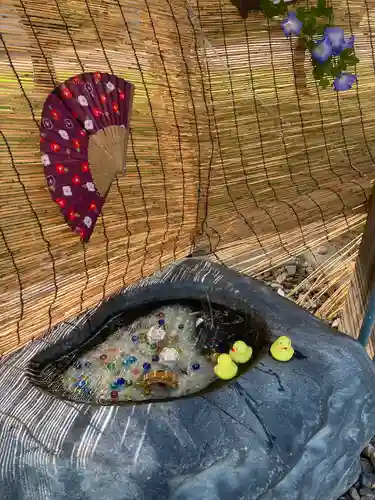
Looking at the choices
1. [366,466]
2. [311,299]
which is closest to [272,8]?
[311,299]

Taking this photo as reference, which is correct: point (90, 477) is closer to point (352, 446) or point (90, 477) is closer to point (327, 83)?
point (352, 446)

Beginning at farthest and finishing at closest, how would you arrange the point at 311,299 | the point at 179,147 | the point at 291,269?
the point at 291,269
the point at 311,299
the point at 179,147

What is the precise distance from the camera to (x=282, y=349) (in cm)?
157

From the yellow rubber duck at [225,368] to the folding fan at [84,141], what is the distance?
53cm

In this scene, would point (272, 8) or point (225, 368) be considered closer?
point (225, 368)

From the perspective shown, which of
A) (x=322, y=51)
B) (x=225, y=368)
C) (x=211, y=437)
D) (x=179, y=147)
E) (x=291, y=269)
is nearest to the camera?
(x=211, y=437)

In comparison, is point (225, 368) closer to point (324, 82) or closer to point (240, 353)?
point (240, 353)

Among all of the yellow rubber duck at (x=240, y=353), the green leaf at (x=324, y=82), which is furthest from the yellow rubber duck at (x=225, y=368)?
the green leaf at (x=324, y=82)

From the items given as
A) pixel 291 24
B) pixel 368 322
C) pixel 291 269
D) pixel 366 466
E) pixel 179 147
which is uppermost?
pixel 291 24

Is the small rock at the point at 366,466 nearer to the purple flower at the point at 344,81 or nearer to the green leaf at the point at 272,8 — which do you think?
the purple flower at the point at 344,81

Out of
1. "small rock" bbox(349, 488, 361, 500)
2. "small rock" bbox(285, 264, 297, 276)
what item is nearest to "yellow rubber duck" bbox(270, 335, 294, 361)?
"small rock" bbox(349, 488, 361, 500)

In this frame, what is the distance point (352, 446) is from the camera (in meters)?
1.60

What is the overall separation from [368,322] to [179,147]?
3.01 ft

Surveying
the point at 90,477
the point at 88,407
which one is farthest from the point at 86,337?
the point at 90,477
